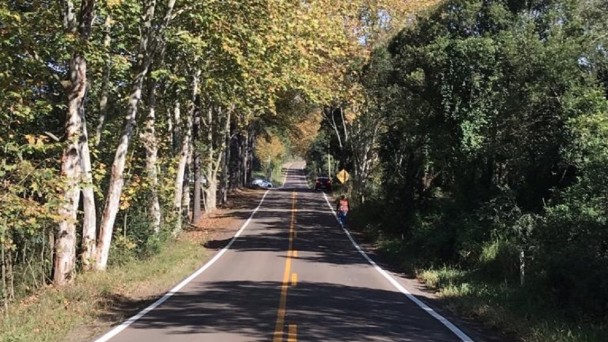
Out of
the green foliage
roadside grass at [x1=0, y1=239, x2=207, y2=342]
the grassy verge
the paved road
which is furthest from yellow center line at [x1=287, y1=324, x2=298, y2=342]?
the green foliage

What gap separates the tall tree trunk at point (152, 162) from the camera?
794 inches

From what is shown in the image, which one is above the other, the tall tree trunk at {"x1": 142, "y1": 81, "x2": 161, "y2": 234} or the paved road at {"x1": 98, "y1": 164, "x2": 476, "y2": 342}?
the tall tree trunk at {"x1": 142, "y1": 81, "x2": 161, "y2": 234}

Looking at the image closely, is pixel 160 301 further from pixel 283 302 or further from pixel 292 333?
pixel 292 333

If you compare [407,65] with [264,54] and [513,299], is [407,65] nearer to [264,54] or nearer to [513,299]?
[264,54]

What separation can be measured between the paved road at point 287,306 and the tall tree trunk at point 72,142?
257cm

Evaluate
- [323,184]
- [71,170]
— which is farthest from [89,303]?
[323,184]

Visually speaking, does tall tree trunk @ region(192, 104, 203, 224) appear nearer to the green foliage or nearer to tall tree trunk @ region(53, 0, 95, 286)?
the green foliage

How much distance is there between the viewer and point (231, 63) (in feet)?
58.2

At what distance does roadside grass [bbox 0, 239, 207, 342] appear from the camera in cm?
966

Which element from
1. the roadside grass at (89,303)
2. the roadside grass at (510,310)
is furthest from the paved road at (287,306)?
the roadside grass at (510,310)

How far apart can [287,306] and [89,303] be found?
3643 mm

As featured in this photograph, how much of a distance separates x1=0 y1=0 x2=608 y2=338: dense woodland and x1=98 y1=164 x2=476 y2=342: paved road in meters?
2.56

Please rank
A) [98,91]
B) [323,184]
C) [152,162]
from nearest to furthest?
[98,91]
[152,162]
[323,184]

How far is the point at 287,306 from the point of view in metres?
12.2
